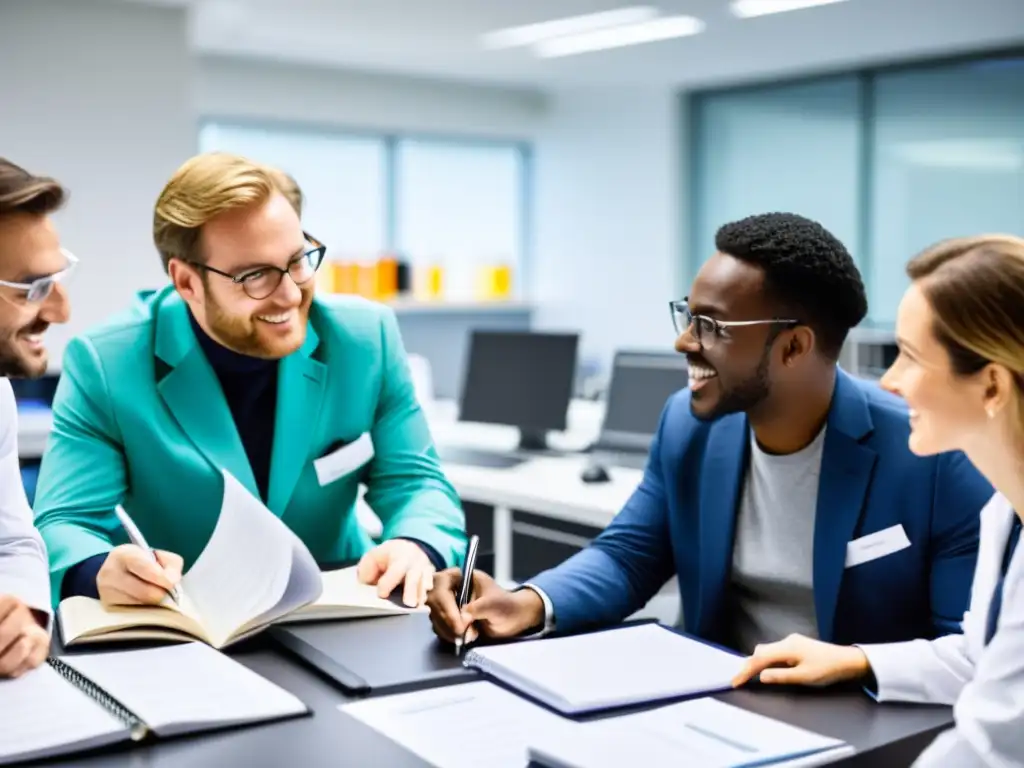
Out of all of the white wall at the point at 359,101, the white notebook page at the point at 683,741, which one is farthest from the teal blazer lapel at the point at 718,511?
the white wall at the point at 359,101

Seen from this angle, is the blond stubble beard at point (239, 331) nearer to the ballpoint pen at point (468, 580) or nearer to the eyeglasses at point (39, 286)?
the eyeglasses at point (39, 286)

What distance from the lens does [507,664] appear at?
1230 millimetres

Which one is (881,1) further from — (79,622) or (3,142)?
(79,622)

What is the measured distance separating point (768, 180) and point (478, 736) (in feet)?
19.7

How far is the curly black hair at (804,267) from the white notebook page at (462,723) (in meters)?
0.70

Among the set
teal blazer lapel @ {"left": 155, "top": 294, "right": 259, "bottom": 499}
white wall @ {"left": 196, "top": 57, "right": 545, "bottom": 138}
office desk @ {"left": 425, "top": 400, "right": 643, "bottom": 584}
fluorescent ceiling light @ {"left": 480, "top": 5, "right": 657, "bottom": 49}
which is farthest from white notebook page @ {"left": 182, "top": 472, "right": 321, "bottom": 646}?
white wall @ {"left": 196, "top": 57, "right": 545, "bottom": 138}

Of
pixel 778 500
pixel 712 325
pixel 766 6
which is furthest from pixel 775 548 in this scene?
pixel 766 6

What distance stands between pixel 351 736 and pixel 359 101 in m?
6.03

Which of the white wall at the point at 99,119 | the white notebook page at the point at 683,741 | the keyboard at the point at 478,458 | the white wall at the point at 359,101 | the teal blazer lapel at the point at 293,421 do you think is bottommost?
the keyboard at the point at 478,458

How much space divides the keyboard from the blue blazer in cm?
169

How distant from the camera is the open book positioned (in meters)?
1.31

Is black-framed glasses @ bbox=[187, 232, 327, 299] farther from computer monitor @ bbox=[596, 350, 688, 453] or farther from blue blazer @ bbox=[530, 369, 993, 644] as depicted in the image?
computer monitor @ bbox=[596, 350, 688, 453]

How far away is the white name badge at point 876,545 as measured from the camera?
1469 millimetres

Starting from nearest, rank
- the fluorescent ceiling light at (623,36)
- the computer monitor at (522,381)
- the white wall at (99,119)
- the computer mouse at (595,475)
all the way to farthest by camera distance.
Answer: the computer mouse at (595,475), the computer monitor at (522,381), the white wall at (99,119), the fluorescent ceiling light at (623,36)
